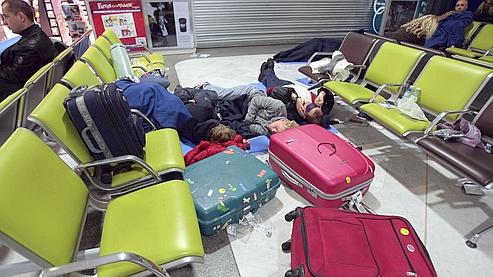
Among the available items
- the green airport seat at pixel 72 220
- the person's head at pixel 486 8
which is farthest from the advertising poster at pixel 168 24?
the person's head at pixel 486 8

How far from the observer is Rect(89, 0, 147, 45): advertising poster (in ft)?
14.3

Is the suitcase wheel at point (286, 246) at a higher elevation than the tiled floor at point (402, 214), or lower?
higher

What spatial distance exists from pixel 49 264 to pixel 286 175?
137 centimetres

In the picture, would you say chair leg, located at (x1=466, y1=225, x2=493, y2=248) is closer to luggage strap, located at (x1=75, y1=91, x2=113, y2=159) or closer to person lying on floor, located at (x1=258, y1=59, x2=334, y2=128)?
person lying on floor, located at (x1=258, y1=59, x2=334, y2=128)

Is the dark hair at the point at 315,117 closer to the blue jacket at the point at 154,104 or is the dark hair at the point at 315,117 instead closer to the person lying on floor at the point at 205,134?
the person lying on floor at the point at 205,134

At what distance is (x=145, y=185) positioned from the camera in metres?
1.48

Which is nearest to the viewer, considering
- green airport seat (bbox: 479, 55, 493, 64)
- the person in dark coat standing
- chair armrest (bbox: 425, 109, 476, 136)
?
chair armrest (bbox: 425, 109, 476, 136)

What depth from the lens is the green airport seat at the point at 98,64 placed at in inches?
82.5

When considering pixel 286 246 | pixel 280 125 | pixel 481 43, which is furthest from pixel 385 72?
pixel 481 43

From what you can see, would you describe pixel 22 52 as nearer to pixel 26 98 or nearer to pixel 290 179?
pixel 26 98

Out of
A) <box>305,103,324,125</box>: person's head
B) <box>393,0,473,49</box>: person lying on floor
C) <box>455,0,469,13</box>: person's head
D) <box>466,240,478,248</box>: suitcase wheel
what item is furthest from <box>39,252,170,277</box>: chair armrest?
<box>455,0,469,13</box>: person's head

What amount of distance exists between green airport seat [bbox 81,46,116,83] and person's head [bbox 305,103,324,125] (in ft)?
5.61

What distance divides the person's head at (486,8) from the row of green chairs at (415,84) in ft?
11.8

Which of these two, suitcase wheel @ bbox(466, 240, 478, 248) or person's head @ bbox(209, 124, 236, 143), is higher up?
person's head @ bbox(209, 124, 236, 143)
